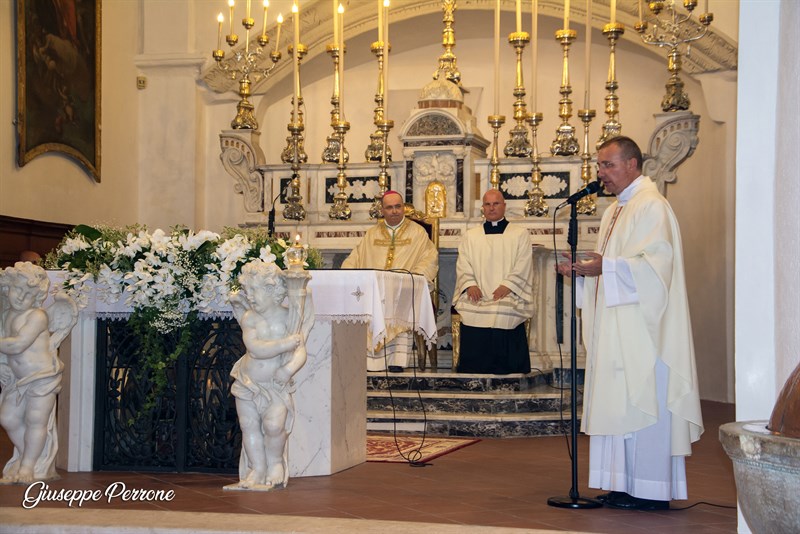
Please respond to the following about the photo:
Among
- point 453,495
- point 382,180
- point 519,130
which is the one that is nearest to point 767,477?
point 453,495

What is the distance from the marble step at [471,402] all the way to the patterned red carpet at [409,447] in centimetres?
51

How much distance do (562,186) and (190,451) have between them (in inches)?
221

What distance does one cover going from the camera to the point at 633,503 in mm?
5480

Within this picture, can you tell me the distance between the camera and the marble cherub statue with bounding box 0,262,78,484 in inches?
226

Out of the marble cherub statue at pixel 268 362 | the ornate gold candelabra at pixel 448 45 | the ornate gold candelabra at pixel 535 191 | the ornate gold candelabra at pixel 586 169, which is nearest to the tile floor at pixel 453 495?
the marble cherub statue at pixel 268 362

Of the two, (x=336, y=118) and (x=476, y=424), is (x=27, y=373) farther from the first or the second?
(x=336, y=118)

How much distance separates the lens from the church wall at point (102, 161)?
10461 millimetres

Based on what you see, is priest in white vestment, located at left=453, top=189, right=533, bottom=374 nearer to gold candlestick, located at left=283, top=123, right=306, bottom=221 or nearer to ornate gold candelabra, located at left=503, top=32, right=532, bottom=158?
ornate gold candelabra, located at left=503, top=32, right=532, bottom=158

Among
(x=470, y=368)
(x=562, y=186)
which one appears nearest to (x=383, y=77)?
(x=562, y=186)

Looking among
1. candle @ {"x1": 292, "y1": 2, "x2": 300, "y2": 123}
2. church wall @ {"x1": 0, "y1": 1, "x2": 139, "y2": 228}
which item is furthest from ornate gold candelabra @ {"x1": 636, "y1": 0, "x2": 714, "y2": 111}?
church wall @ {"x1": 0, "y1": 1, "x2": 139, "y2": 228}

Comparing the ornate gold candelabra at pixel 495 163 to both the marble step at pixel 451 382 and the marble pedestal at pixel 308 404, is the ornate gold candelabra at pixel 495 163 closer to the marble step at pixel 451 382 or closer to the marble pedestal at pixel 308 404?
the marble step at pixel 451 382

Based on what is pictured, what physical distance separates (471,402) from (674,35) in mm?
3582

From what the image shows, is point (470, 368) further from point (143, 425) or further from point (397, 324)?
point (143, 425)

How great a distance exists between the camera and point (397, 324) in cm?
767
